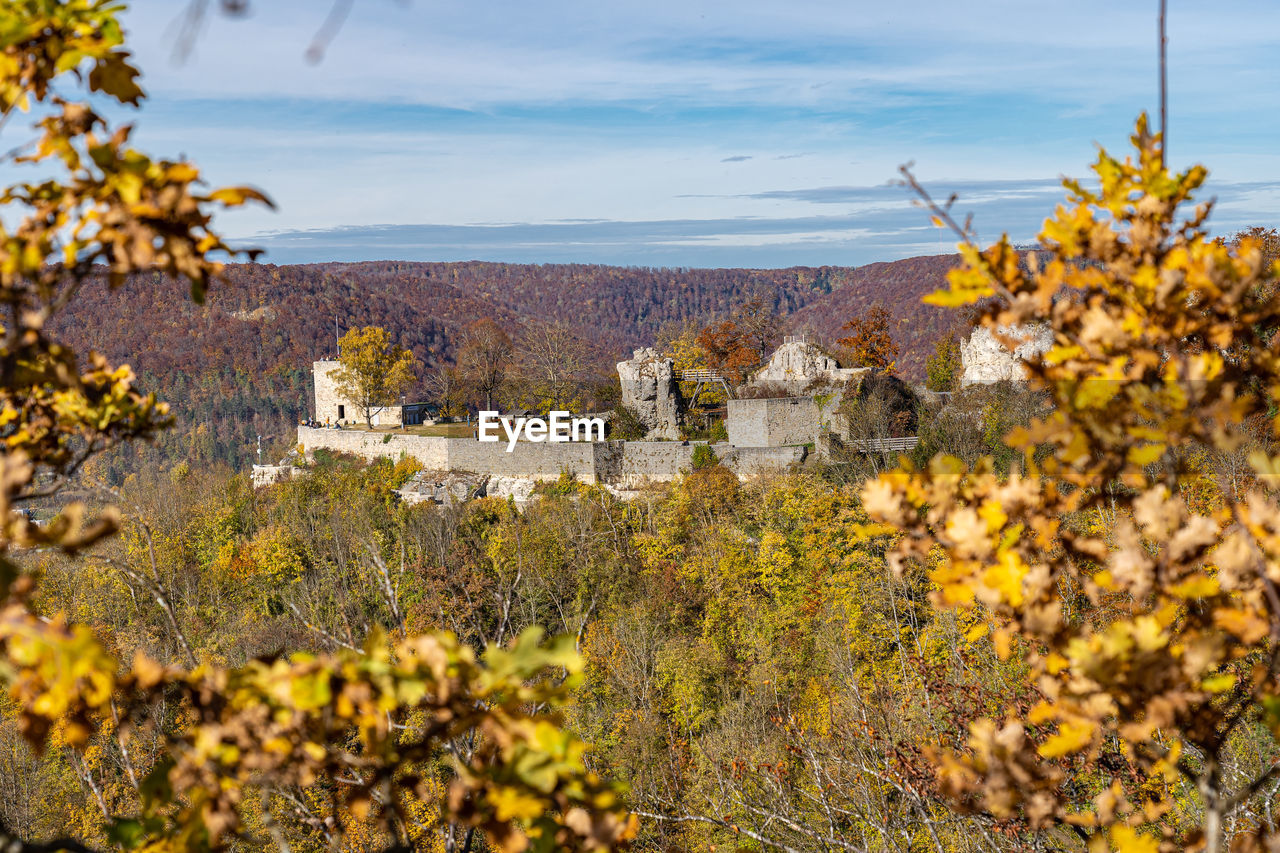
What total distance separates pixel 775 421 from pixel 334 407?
2091cm

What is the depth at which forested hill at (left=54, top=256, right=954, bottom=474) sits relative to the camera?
76.2 meters

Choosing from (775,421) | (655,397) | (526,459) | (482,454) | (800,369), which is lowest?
(526,459)

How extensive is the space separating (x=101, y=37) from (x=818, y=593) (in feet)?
71.7

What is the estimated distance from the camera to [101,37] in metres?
1.68

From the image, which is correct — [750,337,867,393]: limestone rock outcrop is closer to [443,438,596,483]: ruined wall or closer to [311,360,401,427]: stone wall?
[443,438,596,483]: ruined wall

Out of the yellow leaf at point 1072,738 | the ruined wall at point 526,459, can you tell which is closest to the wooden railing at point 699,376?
the ruined wall at point 526,459

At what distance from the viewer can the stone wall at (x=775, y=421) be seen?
2809cm

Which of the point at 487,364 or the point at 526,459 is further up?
the point at 487,364

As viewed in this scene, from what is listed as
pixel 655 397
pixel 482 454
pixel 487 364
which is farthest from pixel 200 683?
pixel 487 364

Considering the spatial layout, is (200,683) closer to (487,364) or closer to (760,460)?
(760,460)

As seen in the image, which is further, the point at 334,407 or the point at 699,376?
the point at 334,407

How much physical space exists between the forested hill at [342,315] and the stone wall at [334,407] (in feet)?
52.3

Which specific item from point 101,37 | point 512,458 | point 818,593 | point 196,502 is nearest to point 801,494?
point 818,593

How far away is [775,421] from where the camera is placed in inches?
1107
